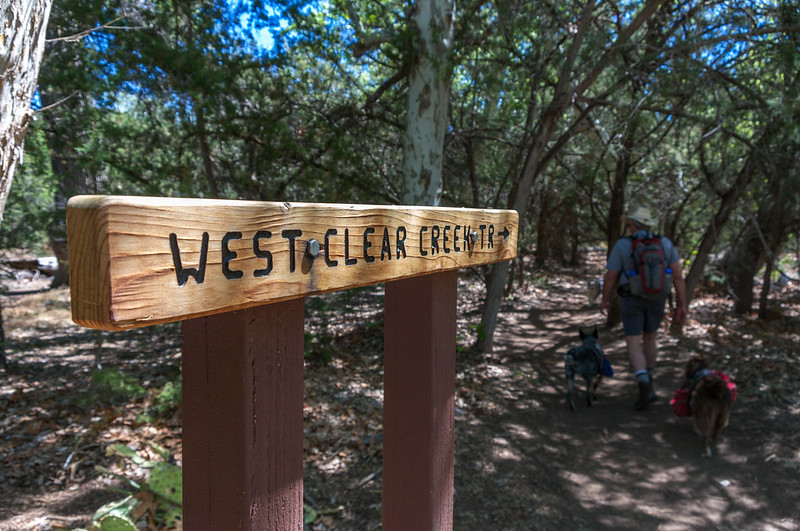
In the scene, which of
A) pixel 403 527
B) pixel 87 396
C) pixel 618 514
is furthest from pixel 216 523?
pixel 87 396

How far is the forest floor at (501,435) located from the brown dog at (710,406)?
19 centimetres

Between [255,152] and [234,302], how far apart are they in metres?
6.06

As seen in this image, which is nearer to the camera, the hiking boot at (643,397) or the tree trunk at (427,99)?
the tree trunk at (427,99)

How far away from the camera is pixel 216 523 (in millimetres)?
1077

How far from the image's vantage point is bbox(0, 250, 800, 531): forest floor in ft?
12.2

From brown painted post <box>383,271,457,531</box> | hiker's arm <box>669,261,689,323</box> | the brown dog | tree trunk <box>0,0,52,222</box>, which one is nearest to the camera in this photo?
brown painted post <box>383,271,457,531</box>

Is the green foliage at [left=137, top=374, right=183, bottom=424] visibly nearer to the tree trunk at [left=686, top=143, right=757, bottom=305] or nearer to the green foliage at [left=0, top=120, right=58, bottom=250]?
the green foliage at [left=0, top=120, right=58, bottom=250]

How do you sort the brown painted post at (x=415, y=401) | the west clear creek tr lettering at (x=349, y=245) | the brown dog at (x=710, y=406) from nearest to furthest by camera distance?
the west clear creek tr lettering at (x=349, y=245), the brown painted post at (x=415, y=401), the brown dog at (x=710, y=406)

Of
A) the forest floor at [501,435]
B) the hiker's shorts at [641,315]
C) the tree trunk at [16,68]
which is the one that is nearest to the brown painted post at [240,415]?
the tree trunk at [16,68]

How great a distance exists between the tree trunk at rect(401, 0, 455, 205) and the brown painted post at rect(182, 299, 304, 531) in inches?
168

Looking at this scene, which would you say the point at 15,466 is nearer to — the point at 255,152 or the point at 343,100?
the point at 255,152

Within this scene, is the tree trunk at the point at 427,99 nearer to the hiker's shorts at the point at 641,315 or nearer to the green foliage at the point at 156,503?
the hiker's shorts at the point at 641,315

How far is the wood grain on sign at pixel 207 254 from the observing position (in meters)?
0.70

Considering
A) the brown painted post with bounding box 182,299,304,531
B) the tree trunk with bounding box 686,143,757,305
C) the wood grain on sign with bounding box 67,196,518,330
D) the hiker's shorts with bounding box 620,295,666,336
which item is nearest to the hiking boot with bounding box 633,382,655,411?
the hiker's shorts with bounding box 620,295,666,336
